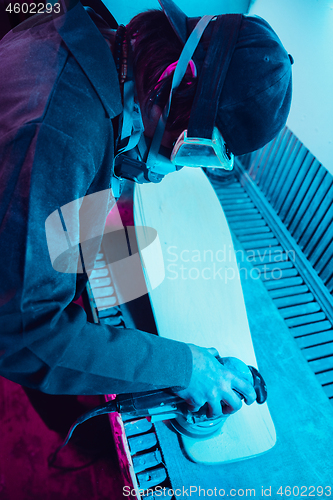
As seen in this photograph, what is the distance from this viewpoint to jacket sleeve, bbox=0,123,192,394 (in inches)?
25.6

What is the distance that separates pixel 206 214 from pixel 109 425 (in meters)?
1.39

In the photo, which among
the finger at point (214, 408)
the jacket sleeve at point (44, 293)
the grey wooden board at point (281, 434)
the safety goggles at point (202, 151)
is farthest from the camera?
the grey wooden board at point (281, 434)

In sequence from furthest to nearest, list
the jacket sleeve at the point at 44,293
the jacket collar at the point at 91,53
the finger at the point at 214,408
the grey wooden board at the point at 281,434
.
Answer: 1. the grey wooden board at the point at 281,434
2. the finger at the point at 214,408
3. the jacket collar at the point at 91,53
4. the jacket sleeve at the point at 44,293

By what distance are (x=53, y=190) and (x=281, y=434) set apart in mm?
1496

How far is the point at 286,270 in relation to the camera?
222cm

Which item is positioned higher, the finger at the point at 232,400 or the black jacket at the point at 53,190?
the black jacket at the point at 53,190

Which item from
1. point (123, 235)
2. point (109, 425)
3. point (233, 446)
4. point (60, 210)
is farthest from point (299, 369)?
point (60, 210)

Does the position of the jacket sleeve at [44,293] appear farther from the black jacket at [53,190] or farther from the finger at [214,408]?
the finger at [214,408]

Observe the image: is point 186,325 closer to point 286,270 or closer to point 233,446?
point 233,446

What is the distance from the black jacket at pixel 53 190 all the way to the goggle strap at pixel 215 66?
21cm

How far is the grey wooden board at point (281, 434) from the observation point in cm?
128

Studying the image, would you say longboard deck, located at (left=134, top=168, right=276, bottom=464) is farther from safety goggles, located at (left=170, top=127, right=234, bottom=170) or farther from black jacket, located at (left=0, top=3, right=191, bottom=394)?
safety goggles, located at (left=170, top=127, right=234, bottom=170)

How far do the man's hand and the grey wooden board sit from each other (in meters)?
0.44

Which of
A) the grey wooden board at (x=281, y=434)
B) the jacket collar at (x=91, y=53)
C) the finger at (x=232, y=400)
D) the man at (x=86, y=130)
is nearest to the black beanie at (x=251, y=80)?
the man at (x=86, y=130)
